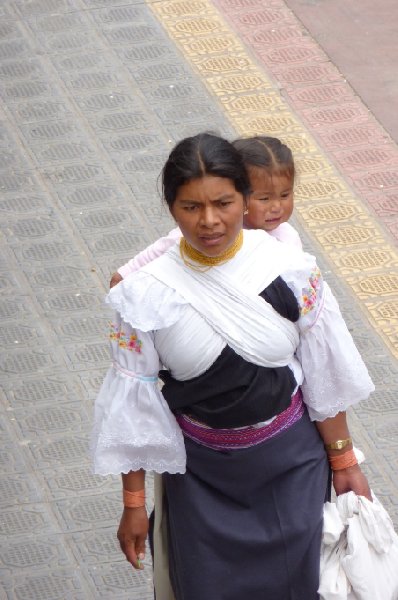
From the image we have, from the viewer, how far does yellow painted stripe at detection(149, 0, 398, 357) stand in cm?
666

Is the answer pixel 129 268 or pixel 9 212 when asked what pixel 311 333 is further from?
pixel 9 212

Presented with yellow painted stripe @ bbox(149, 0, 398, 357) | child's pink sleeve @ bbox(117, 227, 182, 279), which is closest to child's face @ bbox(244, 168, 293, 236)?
child's pink sleeve @ bbox(117, 227, 182, 279)

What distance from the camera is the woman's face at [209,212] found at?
360cm

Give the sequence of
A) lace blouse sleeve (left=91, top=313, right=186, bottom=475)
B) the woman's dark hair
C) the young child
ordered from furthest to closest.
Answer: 1. the young child
2. lace blouse sleeve (left=91, top=313, right=186, bottom=475)
3. the woman's dark hair

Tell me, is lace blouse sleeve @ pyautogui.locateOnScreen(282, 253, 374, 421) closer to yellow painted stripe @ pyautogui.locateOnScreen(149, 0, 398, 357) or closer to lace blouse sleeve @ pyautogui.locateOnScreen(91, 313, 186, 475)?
lace blouse sleeve @ pyautogui.locateOnScreen(91, 313, 186, 475)

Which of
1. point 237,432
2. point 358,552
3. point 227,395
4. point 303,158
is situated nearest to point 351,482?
point 358,552

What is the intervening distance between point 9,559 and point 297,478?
1701 mm

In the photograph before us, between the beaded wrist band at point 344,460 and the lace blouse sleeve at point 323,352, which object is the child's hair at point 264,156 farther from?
the beaded wrist band at point 344,460

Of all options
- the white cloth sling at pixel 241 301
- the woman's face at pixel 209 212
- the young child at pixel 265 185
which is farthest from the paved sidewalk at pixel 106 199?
the woman's face at pixel 209 212

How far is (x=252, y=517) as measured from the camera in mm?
3926

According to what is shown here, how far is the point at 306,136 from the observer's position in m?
7.75

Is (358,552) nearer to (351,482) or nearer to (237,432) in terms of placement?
(351,482)

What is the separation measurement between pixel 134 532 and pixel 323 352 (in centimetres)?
74

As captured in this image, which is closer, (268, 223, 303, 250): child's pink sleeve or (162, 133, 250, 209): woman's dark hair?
(162, 133, 250, 209): woman's dark hair
